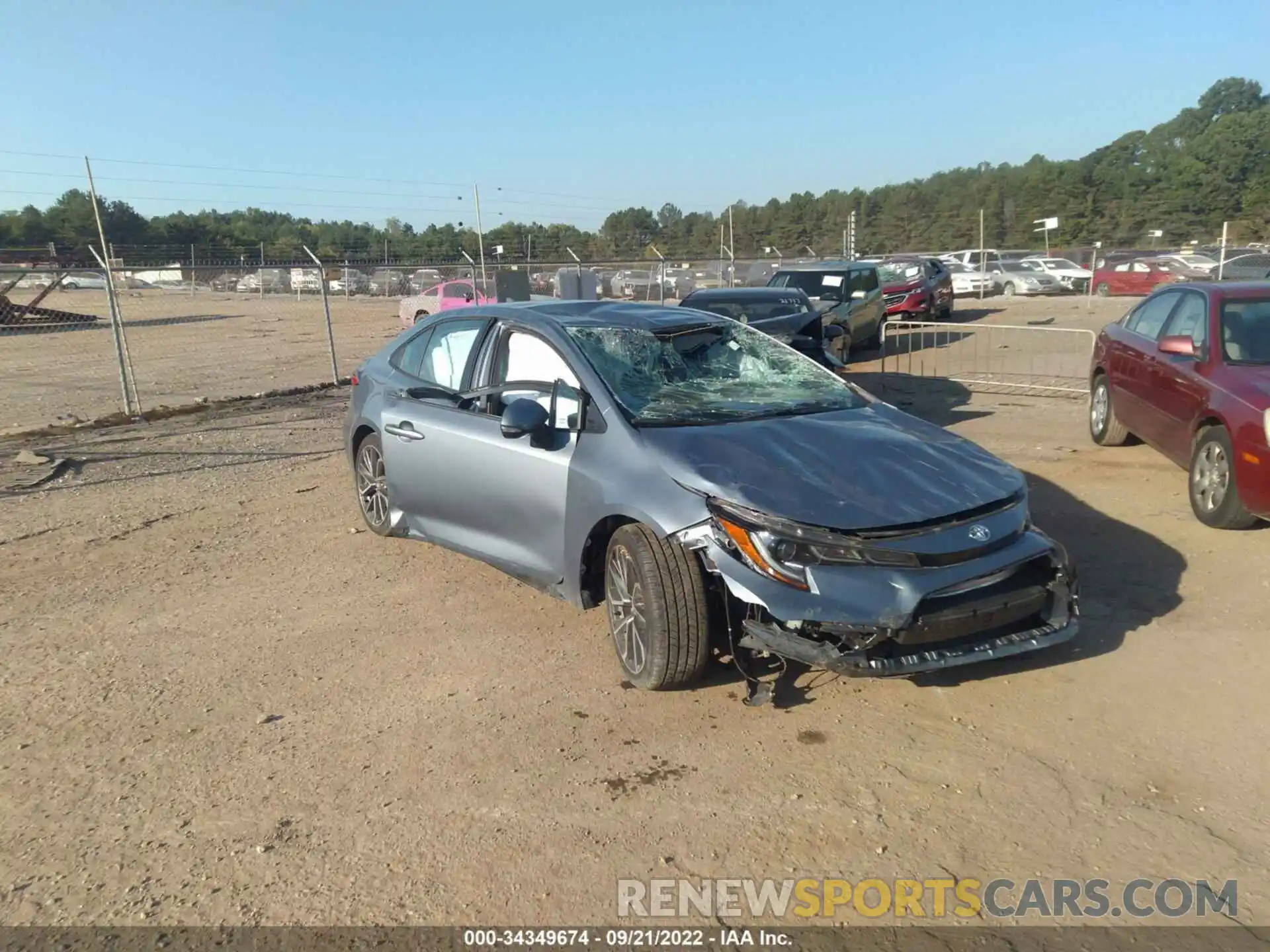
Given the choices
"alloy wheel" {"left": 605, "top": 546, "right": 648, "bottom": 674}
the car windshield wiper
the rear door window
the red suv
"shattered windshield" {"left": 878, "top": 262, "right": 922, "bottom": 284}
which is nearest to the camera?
"alloy wheel" {"left": 605, "top": 546, "right": 648, "bottom": 674}

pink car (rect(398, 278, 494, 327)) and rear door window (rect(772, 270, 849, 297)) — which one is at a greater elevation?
rear door window (rect(772, 270, 849, 297))

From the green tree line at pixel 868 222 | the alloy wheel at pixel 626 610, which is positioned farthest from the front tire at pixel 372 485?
the green tree line at pixel 868 222

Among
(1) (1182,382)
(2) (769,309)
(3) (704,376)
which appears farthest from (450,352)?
(2) (769,309)

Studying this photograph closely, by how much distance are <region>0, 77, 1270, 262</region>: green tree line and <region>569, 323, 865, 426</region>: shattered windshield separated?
97.1ft

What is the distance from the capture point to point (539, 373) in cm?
506

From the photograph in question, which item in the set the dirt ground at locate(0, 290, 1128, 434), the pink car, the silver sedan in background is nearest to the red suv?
the dirt ground at locate(0, 290, 1128, 434)

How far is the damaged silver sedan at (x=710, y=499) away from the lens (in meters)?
3.73

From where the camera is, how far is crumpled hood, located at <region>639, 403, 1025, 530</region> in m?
3.87

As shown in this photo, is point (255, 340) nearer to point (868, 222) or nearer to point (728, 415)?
point (728, 415)

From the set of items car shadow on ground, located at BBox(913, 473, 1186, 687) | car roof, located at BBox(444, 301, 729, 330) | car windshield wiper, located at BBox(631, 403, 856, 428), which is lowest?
car shadow on ground, located at BBox(913, 473, 1186, 687)

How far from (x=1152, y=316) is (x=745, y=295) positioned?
5.27 metres

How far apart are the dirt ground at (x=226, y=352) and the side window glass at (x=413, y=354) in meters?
7.11

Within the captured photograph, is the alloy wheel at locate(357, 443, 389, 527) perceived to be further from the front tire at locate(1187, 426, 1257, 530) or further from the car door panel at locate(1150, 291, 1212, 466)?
the car door panel at locate(1150, 291, 1212, 466)

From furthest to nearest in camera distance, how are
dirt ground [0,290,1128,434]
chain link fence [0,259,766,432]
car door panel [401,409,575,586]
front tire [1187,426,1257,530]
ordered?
1. dirt ground [0,290,1128,434]
2. chain link fence [0,259,766,432]
3. front tire [1187,426,1257,530]
4. car door panel [401,409,575,586]
